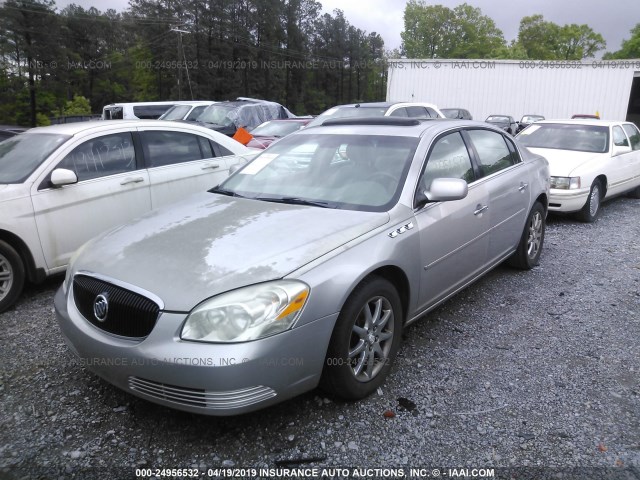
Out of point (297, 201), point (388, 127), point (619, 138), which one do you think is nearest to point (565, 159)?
point (619, 138)

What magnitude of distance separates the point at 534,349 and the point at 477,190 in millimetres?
1268

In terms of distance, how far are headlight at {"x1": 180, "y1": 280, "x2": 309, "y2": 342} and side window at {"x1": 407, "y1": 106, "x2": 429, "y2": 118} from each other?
9.02 metres

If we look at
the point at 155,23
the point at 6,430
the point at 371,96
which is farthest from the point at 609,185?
the point at 371,96

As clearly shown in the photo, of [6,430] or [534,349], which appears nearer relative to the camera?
[6,430]

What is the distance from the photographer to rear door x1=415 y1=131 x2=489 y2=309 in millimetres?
3299

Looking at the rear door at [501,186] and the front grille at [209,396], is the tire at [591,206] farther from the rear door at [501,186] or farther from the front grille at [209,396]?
the front grille at [209,396]

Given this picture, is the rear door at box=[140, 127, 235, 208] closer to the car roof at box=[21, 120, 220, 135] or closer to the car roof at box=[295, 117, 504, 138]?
the car roof at box=[21, 120, 220, 135]

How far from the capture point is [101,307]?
252cm

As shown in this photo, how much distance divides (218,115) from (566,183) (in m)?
9.29

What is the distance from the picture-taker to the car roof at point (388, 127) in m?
3.67

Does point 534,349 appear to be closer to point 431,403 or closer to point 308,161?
point 431,403

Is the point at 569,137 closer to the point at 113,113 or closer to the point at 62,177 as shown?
the point at 62,177

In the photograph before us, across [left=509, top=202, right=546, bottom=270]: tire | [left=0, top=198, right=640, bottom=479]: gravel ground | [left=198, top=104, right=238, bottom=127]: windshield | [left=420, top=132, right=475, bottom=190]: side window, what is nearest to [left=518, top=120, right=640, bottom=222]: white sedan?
[left=509, top=202, right=546, bottom=270]: tire

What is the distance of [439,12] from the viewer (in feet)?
216
